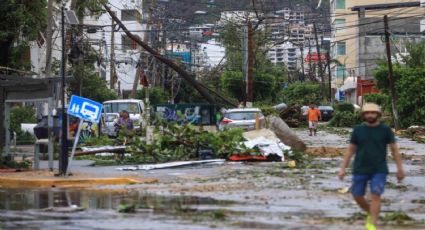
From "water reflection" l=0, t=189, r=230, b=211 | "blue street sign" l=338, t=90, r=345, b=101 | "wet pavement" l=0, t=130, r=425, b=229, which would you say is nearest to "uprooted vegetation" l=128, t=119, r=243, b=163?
"wet pavement" l=0, t=130, r=425, b=229

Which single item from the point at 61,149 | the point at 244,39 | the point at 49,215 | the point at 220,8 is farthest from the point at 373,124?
the point at 220,8

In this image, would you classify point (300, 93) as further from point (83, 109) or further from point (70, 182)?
point (70, 182)

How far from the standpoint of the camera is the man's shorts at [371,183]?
36.5 feet

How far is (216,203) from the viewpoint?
14523mm

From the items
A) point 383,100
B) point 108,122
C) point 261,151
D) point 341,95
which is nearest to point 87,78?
point 108,122

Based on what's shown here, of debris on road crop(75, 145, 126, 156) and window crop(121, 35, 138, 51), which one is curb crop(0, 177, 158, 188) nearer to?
debris on road crop(75, 145, 126, 156)

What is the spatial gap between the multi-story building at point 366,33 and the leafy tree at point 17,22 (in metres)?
57.7

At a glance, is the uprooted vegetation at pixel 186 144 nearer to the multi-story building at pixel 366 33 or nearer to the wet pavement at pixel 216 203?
the wet pavement at pixel 216 203

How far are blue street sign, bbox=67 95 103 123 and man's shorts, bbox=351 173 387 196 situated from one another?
10097mm

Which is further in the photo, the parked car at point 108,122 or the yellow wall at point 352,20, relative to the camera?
the yellow wall at point 352,20

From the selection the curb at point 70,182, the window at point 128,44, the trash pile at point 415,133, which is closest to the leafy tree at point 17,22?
the curb at point 70,182

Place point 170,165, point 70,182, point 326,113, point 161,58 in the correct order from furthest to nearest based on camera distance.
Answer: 1. point 326,113
2. point 161,58
3. point 170,165
4. point 70,182

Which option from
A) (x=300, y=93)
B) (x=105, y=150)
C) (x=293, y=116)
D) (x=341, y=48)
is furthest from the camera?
(x=341, y=48)

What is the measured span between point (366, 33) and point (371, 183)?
260 feet
